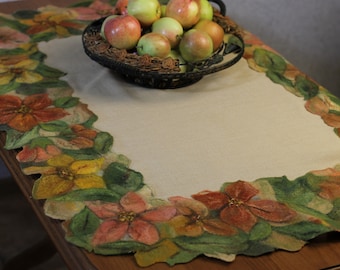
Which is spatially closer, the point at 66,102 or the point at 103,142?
the point at 103,142

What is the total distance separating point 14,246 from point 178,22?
22.4 inches

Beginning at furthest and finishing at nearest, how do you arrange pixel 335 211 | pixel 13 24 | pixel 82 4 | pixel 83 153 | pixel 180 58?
pixel 82 4 → pixel 13 24 → pixel 180 58 → pixel 83 153 → pixel 335 211

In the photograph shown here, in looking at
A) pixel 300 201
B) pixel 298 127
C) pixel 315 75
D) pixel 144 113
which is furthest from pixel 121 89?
pixel 315 75

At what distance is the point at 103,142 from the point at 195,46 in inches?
11.2

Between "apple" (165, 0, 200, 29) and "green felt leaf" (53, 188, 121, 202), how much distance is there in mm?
473

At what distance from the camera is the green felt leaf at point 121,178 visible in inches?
40.3

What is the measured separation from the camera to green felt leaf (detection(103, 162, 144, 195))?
102 centimetres

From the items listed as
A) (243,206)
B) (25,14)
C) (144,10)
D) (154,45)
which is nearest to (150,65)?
(154,45)

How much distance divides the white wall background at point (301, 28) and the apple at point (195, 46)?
31.1 inches

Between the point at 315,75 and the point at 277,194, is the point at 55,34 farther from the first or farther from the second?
the point at 315,75

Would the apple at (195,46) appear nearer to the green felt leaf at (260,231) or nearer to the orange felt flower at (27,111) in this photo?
the orange felt flower at (27,111)

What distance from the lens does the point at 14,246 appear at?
4.56 ft

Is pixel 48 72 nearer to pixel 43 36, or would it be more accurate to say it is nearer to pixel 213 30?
pixel 43 36

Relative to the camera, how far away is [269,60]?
145cm
